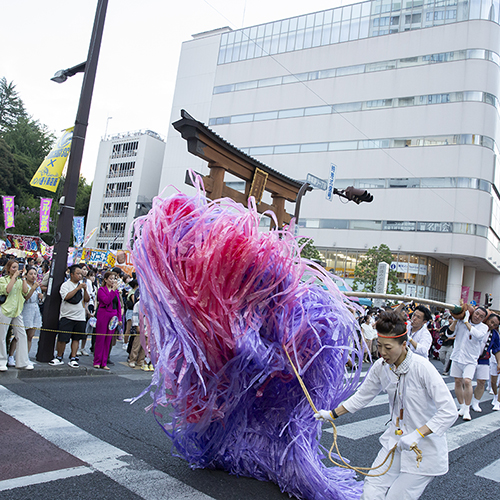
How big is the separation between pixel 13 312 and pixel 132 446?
131 inches

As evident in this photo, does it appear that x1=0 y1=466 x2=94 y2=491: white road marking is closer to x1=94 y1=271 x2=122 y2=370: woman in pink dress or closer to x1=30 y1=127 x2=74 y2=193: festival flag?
x1=94 y1=271 x2=122 y2=370: woman in pink dress

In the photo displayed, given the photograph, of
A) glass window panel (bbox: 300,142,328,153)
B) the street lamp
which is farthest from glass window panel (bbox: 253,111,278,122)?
the street lamp

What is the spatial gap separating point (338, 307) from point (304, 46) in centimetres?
4129

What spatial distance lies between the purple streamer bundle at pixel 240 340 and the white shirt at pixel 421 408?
0.45 m

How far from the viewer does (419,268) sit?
111ft

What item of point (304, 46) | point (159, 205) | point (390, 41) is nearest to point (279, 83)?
point (304, 46)

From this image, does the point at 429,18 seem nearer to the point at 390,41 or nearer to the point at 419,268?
the point at 390,41

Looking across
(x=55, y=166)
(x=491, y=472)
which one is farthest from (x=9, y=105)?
(x=491, y=472)

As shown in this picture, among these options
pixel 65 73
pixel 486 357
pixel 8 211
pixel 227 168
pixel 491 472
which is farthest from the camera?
pixel 8 211

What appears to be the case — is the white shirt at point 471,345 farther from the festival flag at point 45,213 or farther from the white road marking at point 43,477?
the festival flag at point 45,213

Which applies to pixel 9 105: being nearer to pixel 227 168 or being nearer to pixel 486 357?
pixel 227 168

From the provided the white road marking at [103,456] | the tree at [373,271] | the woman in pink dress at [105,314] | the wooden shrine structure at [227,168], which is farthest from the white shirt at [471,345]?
the tree at [373,271]

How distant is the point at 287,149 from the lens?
38719mm

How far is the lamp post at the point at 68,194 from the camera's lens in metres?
7.25
